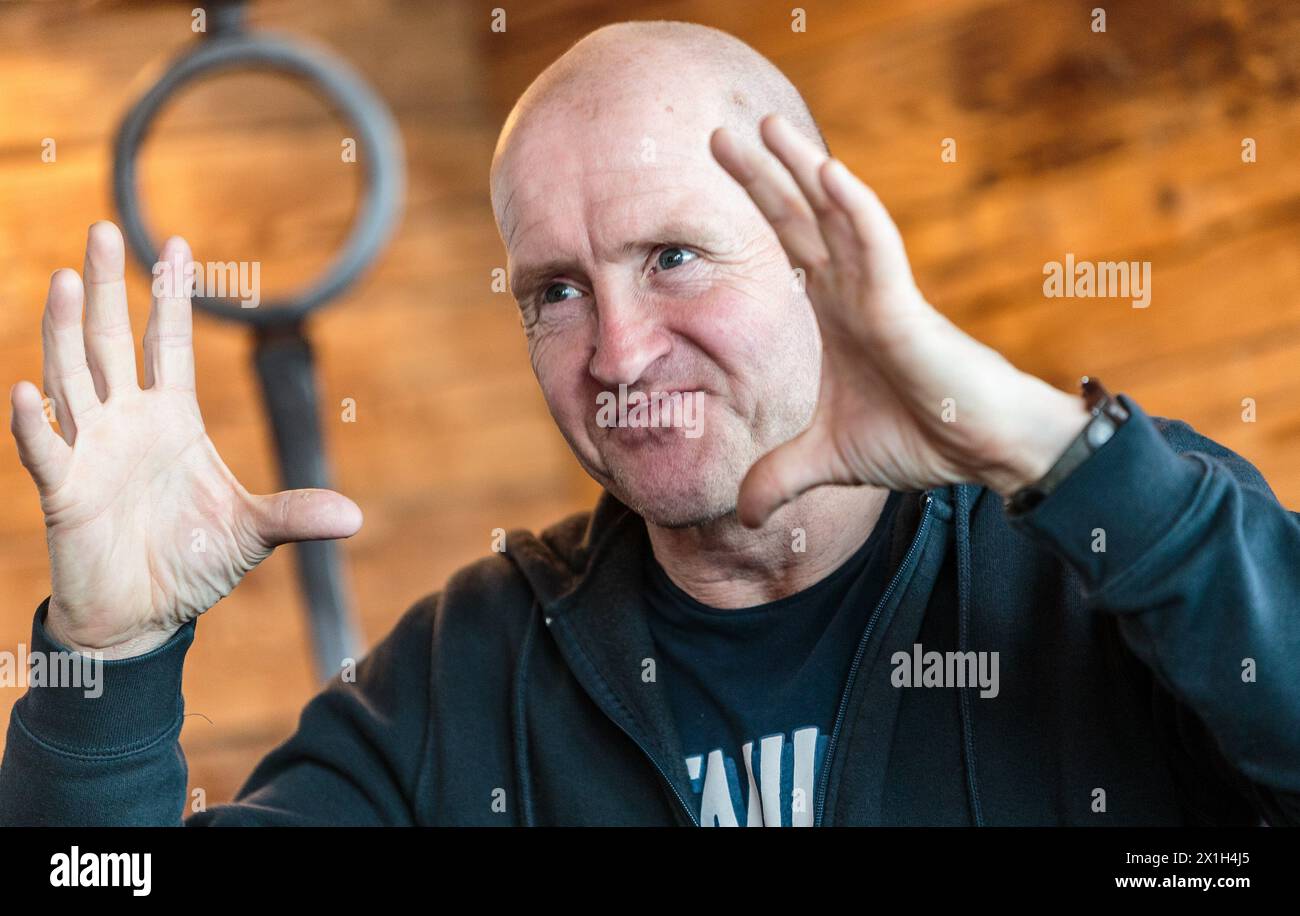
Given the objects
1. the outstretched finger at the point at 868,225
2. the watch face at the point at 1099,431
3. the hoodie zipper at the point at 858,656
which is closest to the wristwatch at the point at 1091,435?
the watch face at the point at 1099,431

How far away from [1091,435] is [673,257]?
1.28 feet

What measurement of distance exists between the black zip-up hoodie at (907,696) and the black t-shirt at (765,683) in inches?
1.0

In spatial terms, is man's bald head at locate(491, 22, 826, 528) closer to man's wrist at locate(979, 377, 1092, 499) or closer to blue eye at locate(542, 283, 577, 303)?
blue eye at locate(542, 283, 577, 303)

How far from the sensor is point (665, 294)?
3.47 feet

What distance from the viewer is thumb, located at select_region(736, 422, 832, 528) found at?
31.7 inches

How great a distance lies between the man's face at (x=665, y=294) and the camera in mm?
1042

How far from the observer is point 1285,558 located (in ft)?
2.54

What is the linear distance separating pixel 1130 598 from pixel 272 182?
5.97 feet

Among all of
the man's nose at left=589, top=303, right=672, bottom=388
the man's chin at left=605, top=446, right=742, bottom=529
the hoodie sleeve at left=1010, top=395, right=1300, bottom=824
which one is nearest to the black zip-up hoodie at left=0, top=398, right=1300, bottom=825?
the hoodie sleeve at left=1010, top=395, right=1300, bottom=824

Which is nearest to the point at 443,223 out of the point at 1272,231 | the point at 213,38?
the point at 213,38

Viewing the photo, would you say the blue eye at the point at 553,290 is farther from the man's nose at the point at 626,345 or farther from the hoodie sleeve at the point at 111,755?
the hoodie sleeve at the point at 111,755

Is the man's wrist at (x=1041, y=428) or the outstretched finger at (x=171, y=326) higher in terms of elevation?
the outstretched finger at (x=171, y=326)

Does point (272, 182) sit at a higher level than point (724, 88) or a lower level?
higher
